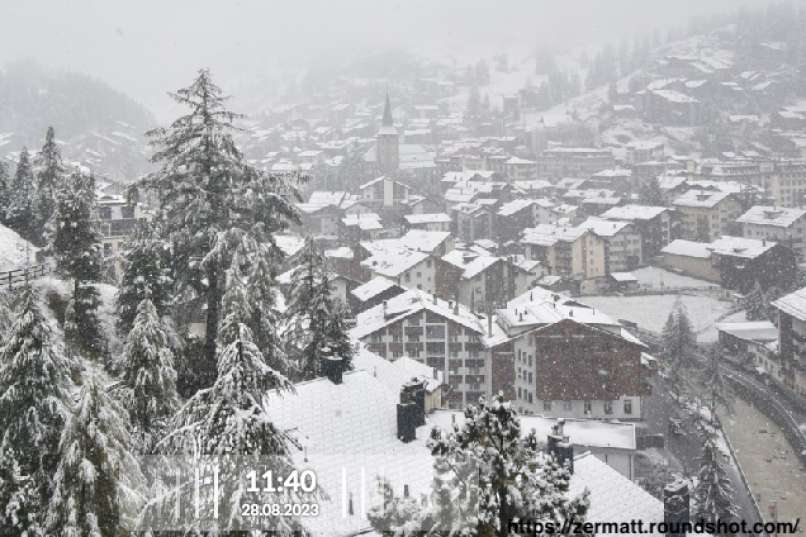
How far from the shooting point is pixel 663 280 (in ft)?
267

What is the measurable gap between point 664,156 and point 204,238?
13062cm

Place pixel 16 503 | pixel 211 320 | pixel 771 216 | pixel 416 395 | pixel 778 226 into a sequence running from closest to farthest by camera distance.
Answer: pixel 16 503, pixel 416 395, pixel 211 320, pixel 778 226, pixel 771 216

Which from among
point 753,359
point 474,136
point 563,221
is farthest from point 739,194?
point 474,136

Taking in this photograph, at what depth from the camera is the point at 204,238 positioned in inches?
731

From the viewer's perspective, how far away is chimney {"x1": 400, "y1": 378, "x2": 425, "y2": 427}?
17.5 m

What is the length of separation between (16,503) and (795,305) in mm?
51264

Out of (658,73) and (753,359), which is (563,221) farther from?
(658,73)

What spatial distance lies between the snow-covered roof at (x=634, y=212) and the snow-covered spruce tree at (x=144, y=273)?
76.9m

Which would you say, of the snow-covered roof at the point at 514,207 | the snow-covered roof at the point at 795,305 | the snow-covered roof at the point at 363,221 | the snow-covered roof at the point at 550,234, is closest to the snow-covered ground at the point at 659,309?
the snow-covered roof at the point at 550,234

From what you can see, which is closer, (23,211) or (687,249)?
(23,211)

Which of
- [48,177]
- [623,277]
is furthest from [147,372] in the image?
[623,277]

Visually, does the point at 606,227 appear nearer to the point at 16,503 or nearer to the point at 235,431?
the point at 16,503
